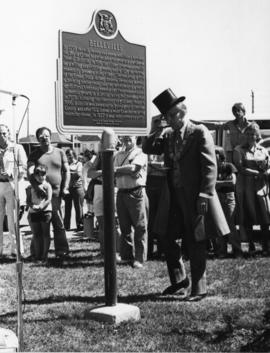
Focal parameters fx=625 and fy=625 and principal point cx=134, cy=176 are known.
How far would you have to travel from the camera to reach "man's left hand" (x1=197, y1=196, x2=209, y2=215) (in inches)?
240

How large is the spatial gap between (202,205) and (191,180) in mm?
291

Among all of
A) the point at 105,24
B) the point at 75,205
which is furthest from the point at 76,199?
the point at 105,24

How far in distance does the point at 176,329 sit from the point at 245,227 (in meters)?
4.25

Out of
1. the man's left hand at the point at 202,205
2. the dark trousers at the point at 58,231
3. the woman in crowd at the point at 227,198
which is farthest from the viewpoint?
the dark trousers at the point at 58,231

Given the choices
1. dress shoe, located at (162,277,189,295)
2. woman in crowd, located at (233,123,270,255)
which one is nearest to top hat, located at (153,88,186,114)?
dress shoe, located at (162,277,189,295)

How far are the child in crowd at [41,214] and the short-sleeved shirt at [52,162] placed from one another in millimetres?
98

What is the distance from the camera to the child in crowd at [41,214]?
8914 millimetres

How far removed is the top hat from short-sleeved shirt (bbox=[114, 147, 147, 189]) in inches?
74.7

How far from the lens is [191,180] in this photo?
6230 mm

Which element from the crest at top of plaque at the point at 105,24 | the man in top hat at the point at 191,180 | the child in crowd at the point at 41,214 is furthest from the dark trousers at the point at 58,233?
the crest at top of plaque at the point at 105,24

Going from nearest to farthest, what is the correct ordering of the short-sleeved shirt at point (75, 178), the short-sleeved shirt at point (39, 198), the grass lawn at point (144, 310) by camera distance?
the grass lawn at point (144, 310), the short-sleeved shirt at point (39, 198), the short-sleeved shirt at point (75, 178)

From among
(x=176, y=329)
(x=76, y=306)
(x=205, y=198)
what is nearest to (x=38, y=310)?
(x=76, y=306)

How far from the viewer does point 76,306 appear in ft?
19.7

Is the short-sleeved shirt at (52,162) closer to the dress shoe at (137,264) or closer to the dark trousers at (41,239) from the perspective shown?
the dark trousers at (41,239)
